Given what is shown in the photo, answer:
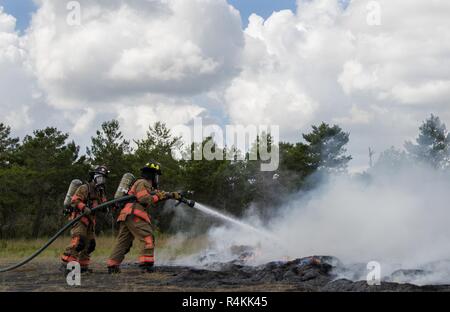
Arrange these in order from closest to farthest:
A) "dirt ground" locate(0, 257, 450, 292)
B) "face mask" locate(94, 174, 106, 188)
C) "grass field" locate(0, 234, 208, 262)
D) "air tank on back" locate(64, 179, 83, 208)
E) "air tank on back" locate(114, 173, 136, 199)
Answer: "dirt ground" locate(0, 257, 450, 292) < "air tank on back" locate(114, 173, 136, 199) < "face mask" locate(94, 174, 106, 188) < "air tank on back" locate(64, 179, 83, 208) < "grass field" locate(0, 234, 208, 262)

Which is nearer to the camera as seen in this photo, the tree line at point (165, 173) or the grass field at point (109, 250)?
the grass field at point (109, 250)

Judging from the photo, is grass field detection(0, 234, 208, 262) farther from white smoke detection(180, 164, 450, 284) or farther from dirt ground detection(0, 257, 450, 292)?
dirt ground detection(0, 257, 450, 292)

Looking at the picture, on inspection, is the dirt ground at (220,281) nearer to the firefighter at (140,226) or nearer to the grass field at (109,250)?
the firefighter at (140,226)

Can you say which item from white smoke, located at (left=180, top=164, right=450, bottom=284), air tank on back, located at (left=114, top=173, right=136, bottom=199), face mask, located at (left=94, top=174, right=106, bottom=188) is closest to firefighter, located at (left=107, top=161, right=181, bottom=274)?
air tank on back, located at (left=114, top=173, right=136, bottom=199)

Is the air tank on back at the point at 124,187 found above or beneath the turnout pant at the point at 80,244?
above

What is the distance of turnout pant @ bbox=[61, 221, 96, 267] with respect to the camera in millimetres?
10461

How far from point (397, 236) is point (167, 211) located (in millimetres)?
18621

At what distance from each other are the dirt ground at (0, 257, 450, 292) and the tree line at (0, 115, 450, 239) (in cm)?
1636

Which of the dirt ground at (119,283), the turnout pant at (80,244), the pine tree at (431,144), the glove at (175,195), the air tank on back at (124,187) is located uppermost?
the pine tree at (431,144)

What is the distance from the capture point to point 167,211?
93.2 feet

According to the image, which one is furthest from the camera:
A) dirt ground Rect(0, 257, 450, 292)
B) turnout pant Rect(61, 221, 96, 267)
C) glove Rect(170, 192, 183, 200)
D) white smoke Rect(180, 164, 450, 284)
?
glove Rect(170, 192, 183, 200)

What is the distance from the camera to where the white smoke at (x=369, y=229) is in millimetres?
10023

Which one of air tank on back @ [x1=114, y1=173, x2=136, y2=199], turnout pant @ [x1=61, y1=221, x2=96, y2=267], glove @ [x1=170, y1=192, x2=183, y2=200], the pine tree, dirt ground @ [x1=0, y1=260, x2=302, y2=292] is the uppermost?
the pine tree

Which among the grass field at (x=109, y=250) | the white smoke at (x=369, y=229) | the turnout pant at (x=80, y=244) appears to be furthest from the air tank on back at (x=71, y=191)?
the grass field at (x=109, y=250)
